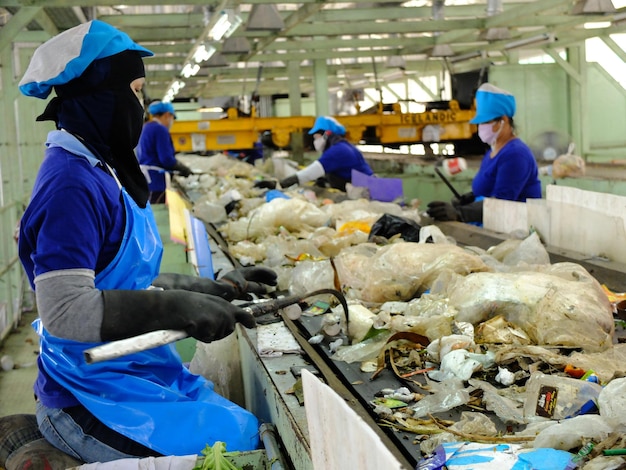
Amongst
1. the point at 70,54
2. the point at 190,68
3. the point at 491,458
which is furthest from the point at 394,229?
the point at 190,68

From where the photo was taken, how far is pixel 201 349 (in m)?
2.83

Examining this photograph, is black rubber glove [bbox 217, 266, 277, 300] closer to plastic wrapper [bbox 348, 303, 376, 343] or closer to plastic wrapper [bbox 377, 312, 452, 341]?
plastic wrapper [bbox 348, 303, 376, 343]

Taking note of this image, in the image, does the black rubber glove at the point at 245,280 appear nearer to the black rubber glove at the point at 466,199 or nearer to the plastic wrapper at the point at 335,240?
the plastic wrapper at the point at 335,240

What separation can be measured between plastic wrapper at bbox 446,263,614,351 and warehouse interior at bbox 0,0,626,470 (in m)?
0.03

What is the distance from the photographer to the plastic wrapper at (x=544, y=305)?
223 cm

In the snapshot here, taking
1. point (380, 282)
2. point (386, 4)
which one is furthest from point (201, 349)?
point (386, 4)

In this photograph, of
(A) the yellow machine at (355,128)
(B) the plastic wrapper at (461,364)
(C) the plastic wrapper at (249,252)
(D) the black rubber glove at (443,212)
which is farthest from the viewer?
(A) the yellow machine at (355,128)

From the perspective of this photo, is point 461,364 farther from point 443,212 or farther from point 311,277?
point 443,212

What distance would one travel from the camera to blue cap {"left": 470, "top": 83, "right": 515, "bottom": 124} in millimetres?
5195

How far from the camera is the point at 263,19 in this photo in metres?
7.79

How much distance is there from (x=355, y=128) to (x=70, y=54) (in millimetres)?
9481

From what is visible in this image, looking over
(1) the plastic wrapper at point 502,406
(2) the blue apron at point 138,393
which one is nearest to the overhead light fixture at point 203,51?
(2) the blue apron at point 138,393

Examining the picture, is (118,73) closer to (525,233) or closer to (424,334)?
(424,334)

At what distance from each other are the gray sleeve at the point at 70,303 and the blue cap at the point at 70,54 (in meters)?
0.51
